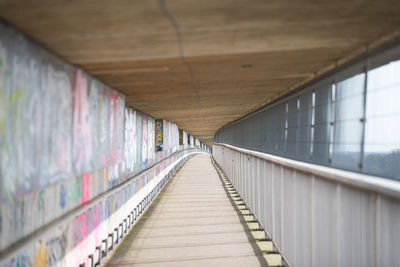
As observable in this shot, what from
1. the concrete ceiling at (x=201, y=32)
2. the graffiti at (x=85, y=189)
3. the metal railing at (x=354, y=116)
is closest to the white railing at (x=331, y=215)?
the metal railing at (x=354, y=116)

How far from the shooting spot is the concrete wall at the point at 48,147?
2.70m

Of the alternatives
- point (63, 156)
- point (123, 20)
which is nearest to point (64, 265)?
point (63, 156)

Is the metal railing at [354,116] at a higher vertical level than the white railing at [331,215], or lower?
higher

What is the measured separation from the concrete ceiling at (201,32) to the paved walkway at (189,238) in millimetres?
2668

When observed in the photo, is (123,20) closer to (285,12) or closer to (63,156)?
(285,12)

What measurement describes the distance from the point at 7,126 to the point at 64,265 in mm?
1909

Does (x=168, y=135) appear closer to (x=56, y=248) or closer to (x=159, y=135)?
(x=159, y=135)

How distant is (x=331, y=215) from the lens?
2637 millimetres

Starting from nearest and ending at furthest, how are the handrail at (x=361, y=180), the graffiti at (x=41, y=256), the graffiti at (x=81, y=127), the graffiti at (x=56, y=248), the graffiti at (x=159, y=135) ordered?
the handrail at (x=361, y=180) < the graffiti at (x=41, y=256) < the graffiti at (x=56, y=248) < the graffiti at (x=81, y=127) < the graffiti at (x=159, y=135)

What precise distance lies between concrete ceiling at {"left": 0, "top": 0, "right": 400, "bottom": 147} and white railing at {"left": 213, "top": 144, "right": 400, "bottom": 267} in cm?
124

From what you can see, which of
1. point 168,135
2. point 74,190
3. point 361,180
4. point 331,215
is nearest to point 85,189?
point 74,190

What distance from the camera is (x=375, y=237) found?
202cm

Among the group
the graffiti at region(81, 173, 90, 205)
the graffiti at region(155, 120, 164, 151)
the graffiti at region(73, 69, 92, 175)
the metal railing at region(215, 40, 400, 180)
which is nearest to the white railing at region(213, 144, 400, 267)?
the metal railing at region(215, 40, 400, 180)

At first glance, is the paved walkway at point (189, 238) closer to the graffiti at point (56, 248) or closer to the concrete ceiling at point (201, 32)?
the graffiti at point (56, 248)
